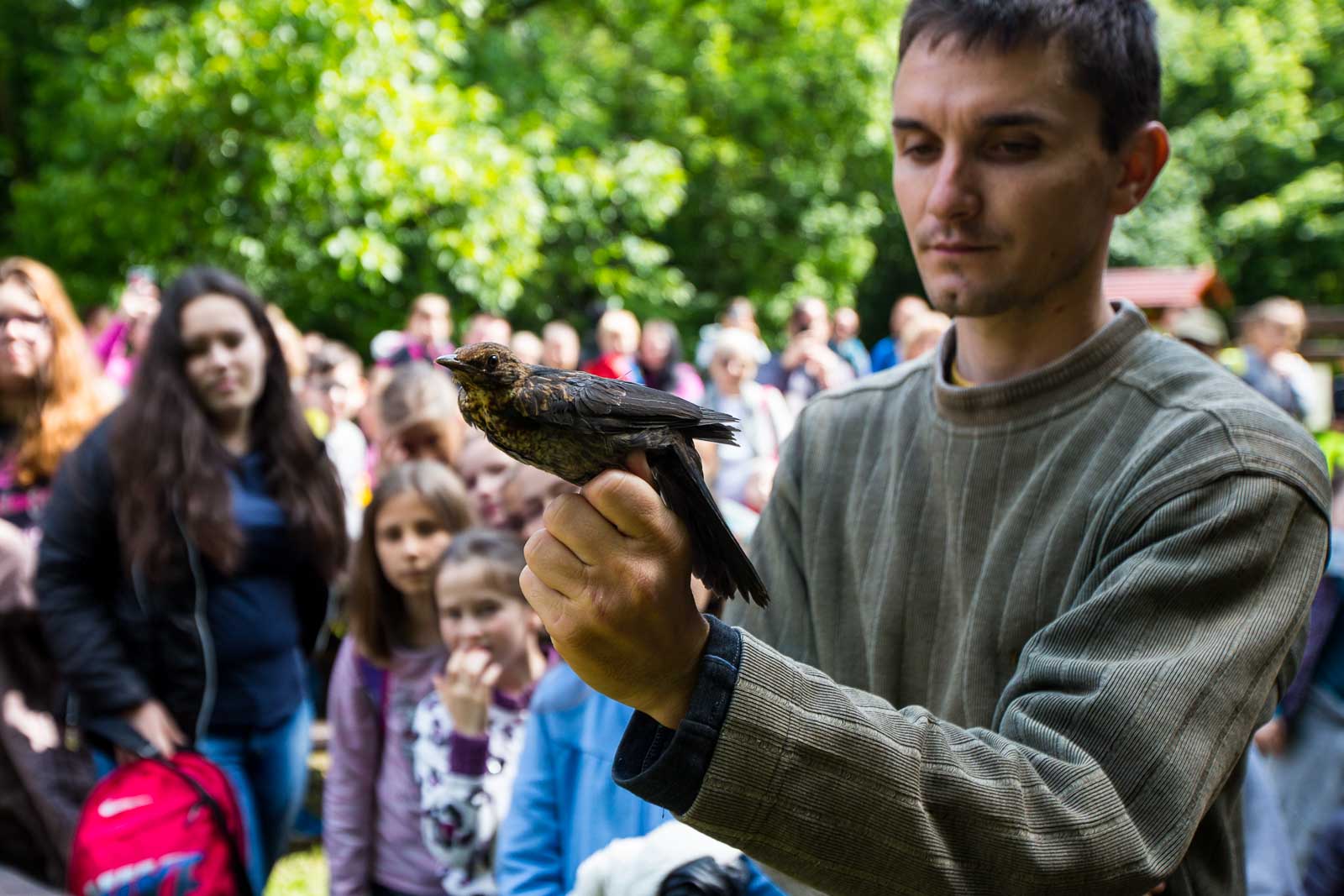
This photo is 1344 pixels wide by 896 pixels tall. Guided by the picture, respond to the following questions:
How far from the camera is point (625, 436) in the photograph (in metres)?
1.30

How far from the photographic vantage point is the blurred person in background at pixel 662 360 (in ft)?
26.9

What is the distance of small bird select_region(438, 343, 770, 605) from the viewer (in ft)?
4.29

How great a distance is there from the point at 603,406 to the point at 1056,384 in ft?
2.68

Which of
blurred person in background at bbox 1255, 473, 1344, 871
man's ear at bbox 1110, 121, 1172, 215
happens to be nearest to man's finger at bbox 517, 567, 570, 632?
man's ear at bbox 1110, 121, 1172, 215

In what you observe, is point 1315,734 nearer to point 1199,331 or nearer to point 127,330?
point 1199,331

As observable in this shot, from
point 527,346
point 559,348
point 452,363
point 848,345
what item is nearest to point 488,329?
point 527,346

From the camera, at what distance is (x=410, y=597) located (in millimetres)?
4035

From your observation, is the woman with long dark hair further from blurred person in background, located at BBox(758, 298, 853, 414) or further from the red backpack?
blurred person in background, located at BBox(758, 298, 853, 414)

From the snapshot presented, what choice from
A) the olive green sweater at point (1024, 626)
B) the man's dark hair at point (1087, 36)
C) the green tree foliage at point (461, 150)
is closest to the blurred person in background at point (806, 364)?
the green tree foliage at point (461, 150)

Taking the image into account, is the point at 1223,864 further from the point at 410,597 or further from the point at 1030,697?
the point at 410,597

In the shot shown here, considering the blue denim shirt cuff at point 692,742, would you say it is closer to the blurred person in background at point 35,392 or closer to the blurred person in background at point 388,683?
the blurred person in background at point 388,683

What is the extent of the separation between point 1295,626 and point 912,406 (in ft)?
2.43

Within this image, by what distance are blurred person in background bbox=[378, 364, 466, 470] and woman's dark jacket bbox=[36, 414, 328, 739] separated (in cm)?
123

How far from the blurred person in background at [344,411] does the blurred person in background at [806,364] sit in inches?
127
